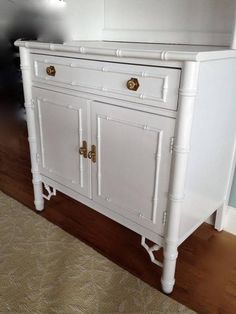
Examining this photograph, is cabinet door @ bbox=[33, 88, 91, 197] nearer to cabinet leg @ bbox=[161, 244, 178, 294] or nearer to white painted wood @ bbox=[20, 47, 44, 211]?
white painted wood @ bbox=[20, 47, 44, 211]

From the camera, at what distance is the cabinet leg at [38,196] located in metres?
1.54

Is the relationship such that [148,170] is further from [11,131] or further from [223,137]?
[11,131]

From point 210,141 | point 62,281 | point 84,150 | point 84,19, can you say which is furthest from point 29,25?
A: point 62,281

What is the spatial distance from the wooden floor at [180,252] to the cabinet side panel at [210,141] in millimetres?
205

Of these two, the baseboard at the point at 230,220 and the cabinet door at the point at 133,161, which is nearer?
the cabinet door at the point at 133,161

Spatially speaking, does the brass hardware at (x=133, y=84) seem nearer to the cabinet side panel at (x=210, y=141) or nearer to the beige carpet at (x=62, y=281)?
the cabinet side panel at (x=210, y=141)

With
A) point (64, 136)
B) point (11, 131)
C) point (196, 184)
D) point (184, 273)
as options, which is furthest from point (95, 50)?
point (11, 131)

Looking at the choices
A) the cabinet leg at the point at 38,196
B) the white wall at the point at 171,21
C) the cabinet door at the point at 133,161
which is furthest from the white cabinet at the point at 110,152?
the white wall at the point at 171,21

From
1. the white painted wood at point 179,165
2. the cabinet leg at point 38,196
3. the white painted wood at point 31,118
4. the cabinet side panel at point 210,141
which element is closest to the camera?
the white painted wood at point 179,165

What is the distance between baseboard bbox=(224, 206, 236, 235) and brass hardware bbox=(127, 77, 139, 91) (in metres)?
0.82

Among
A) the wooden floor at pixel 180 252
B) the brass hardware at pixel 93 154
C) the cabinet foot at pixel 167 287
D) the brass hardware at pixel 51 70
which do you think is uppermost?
the brass hardware at pixel 51 70

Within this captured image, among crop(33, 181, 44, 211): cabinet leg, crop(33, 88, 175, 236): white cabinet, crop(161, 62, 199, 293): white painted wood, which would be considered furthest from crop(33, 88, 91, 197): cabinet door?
crop(161, 62, 199, 293): white painted wood

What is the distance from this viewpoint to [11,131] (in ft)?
8.68

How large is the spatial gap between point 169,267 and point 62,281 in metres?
0.41
